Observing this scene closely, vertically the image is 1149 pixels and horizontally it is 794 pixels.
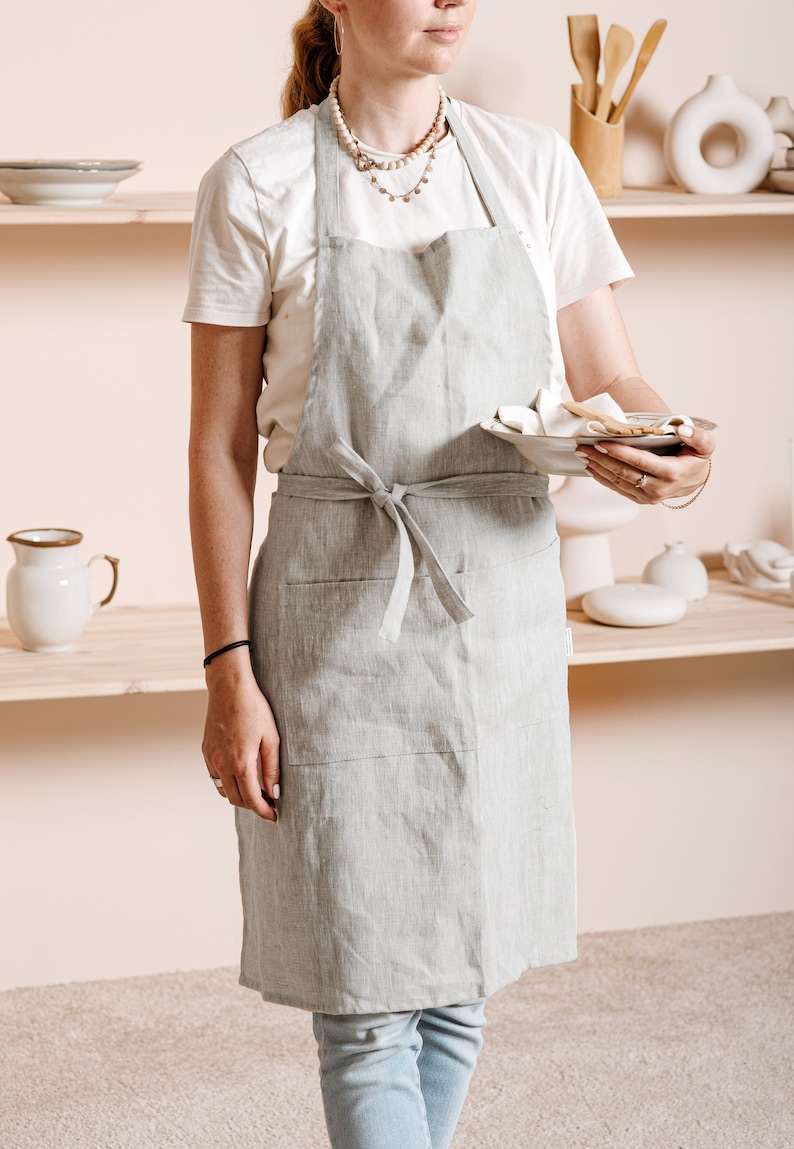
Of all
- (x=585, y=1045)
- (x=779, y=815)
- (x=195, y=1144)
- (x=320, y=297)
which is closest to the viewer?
(x=320, y=297)

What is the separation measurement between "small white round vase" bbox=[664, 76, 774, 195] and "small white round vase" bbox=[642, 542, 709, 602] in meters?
0.67

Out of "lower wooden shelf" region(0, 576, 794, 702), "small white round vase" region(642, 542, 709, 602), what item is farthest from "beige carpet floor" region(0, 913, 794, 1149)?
"small white round vase" region(642, 542, 709, 602)

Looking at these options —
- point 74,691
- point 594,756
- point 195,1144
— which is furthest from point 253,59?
point 195,1144

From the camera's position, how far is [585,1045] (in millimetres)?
2289

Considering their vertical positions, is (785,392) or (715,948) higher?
(785,392)

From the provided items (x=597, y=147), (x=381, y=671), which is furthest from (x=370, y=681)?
(x=597, y=147)

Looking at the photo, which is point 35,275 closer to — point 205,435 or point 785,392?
point 205,435

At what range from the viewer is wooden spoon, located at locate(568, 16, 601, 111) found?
2340mm

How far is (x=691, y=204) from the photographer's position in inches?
89.8

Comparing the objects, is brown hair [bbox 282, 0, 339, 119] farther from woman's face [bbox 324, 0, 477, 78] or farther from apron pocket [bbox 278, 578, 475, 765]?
apron pocket [bbox 278, 578, 475, 765]

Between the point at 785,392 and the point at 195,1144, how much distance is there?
176cm

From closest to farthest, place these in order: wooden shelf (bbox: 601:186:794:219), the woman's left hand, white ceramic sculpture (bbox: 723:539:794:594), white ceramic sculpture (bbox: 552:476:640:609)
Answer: the woman's left hand → wooden shelf (bbox: 601:186:794:219) → white ceramic sculpture (bbox: 552:476:640:609) → white ceramic sculpture (bbox: 723:539:794:594)

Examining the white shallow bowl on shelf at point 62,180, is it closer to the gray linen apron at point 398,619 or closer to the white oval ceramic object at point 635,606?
the gray linen apron at point 398,619

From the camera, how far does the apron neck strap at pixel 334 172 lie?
137cm
